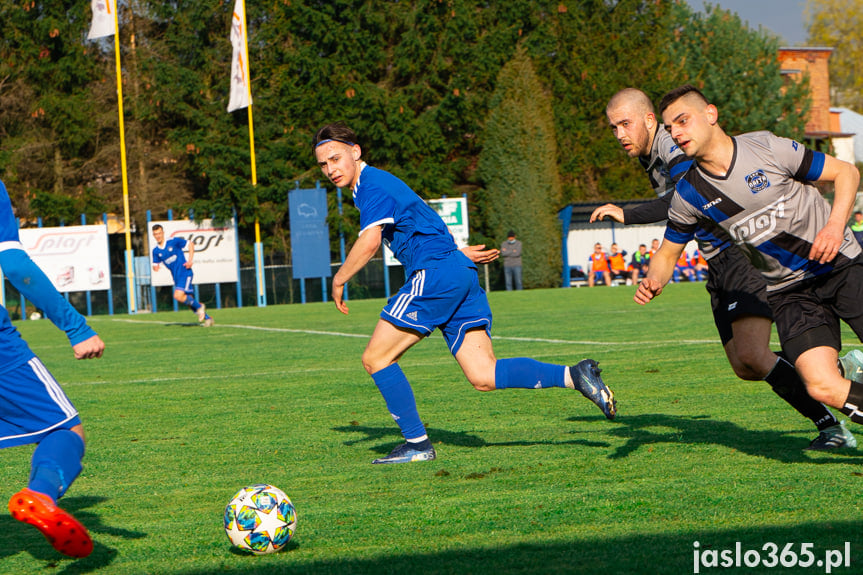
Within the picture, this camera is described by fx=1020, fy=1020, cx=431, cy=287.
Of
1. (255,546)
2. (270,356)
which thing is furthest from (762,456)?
(270,356)

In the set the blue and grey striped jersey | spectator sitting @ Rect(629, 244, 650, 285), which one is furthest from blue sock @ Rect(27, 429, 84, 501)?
spectator sitting @ Rect(629, 244, 650, 285)

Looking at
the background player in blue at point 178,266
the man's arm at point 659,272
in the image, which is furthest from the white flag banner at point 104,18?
the man's arm at point 659,272

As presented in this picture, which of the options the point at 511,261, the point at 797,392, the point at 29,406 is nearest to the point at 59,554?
the point at 29,406

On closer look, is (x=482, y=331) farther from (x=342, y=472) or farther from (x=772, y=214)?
(x=772, y=214)

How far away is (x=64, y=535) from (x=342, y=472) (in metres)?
2.62

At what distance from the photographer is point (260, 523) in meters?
4.33

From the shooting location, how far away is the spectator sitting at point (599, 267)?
36438mm

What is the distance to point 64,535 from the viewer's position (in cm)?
358

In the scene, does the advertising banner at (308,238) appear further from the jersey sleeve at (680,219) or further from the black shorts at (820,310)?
the black shorts at (820,310)

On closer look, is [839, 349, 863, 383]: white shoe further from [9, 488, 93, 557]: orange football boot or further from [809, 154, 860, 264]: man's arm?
[9, 488, 93, 557]: orange football boot

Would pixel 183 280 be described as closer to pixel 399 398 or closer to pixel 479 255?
pixel 479 255

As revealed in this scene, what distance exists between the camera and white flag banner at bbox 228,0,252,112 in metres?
34.4

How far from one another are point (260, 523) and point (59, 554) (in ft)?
2.92

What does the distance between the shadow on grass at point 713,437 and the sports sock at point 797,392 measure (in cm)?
20
